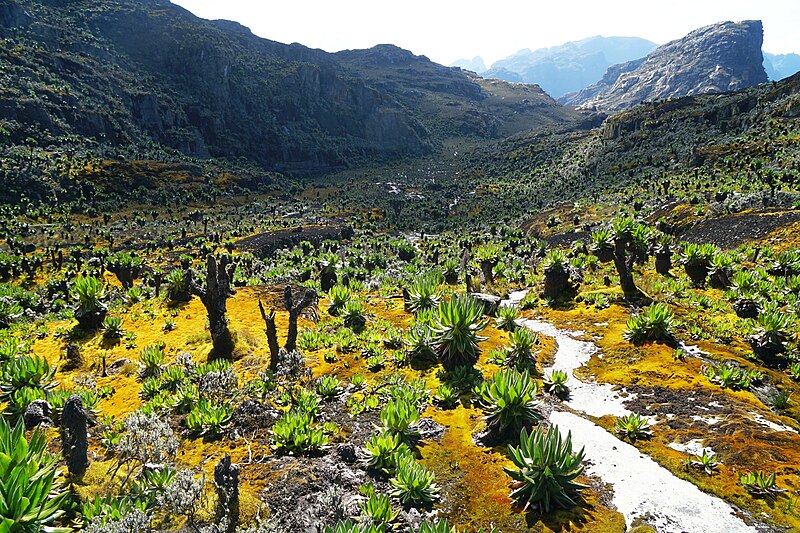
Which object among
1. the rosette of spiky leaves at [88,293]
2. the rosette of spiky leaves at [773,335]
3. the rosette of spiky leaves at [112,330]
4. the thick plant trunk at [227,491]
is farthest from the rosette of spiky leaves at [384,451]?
the rosette of spiky leaves at [88,293]

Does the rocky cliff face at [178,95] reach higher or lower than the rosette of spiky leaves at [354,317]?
higher

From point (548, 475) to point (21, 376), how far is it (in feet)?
33.2

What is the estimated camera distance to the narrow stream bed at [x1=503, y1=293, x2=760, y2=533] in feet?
17.5

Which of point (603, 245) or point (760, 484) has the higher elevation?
point (603, 245)

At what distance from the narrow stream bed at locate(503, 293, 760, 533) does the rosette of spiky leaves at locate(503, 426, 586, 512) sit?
0.69 meters

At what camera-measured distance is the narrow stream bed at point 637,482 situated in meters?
5.33

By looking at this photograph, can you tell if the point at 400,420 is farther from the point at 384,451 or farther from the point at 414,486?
the point at 414,486

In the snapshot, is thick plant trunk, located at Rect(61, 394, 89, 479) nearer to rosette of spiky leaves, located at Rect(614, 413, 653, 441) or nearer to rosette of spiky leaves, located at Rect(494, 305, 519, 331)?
rosette of spiky leaves, located at Rect(614, 413, 653, 441)

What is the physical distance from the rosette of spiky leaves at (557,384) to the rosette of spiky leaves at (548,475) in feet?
11.2

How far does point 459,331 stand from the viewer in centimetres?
1003

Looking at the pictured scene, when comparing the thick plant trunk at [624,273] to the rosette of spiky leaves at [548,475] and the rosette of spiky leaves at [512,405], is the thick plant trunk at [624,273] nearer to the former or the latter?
the rosette of spiky leaves at [512,405]

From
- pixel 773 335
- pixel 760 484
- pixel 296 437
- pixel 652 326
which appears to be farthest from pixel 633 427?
pixel 296 437

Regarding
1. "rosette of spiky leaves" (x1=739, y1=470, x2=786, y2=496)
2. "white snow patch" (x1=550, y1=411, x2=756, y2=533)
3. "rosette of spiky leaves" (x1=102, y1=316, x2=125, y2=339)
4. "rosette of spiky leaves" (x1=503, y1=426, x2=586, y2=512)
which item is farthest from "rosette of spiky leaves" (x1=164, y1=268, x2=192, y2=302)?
"rosette of spiky leaves" (x1=739, y1=470, x2=786, y2=496)

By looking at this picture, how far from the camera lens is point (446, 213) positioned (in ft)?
242
